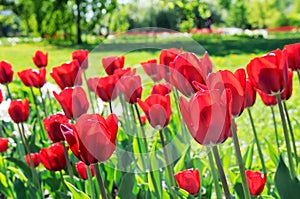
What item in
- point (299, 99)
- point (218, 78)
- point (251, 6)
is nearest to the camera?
point (218, 78)

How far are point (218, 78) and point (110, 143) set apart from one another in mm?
264

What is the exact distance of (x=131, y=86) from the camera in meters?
1.79

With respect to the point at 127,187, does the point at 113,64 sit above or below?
above

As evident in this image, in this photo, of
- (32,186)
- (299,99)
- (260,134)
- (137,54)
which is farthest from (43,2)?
(32,186)

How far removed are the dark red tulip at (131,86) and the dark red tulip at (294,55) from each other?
0.49 metres

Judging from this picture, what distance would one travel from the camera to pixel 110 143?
1.10m

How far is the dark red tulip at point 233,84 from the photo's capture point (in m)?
1.11

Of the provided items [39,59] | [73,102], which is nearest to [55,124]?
[73,102]

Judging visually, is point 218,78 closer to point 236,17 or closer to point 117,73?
point 117,73

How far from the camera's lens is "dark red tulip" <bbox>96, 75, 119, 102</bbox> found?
5.89 feet

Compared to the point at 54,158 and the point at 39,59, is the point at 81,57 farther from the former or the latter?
the point at 54,158

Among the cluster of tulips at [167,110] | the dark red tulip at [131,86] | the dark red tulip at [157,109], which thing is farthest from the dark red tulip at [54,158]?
the dark red tulip at [157,109]

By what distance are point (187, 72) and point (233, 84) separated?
0.80 ft

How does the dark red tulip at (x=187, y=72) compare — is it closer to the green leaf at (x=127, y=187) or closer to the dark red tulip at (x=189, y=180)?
the dark red tulip at (x=189, y=180)
